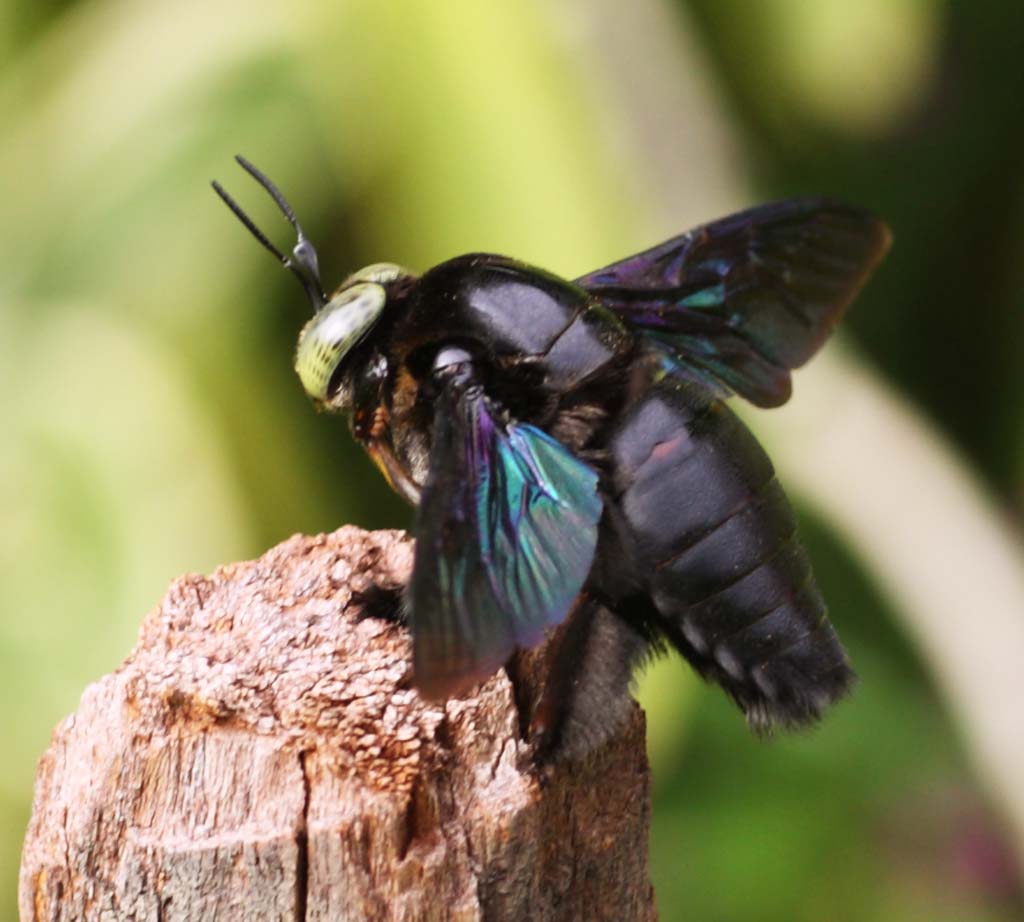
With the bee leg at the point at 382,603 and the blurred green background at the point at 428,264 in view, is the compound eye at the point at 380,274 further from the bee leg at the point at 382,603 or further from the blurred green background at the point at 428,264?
the blurred green background at the point at 428,264

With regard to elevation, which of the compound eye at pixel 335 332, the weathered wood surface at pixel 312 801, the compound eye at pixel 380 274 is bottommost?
the weathered wood surface at pixel 312 801

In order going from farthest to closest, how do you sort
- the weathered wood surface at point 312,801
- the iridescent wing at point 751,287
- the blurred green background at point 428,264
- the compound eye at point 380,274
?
1. the blurred green background at point 428,264
2. the iridescent wing at point 751,287
3. the compound eye at point 380,274
4. the weathered wood surface at point 312,801

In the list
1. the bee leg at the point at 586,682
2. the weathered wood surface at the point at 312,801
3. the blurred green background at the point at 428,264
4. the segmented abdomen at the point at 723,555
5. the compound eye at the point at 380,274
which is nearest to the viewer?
the weathered wood surface at the point at 312,801

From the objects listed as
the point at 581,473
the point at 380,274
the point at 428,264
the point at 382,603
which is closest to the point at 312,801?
the point at 382,603

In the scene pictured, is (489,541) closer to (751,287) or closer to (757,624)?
(757,624)

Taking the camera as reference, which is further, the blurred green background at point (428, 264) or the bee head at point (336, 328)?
the blurred green background at point (428, 264)

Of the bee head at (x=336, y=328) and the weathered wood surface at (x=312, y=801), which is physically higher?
the bee head at (x=336, y=328)

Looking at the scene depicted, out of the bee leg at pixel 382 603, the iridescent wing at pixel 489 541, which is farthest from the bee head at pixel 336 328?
the bee leg at pixel 382 603
